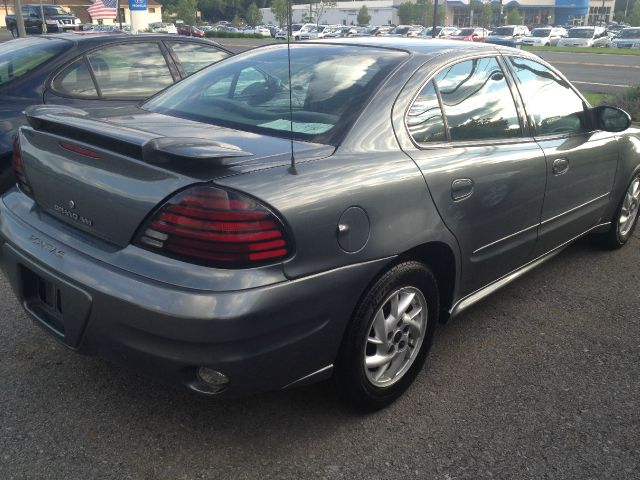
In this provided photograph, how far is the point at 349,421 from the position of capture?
2785 mm

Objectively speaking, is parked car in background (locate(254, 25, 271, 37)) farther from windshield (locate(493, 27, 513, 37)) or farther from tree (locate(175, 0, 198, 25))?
windshield (locate(493, 27, 513, 37))

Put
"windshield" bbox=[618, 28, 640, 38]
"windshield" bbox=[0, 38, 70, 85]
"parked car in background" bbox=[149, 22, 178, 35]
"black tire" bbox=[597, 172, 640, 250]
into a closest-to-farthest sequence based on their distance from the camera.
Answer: "black tire" bbox=[597, 172, 640, 250]
"windshield" bbox=[0, 38, 70, 85]
"windshield" bbox=[618, 28, 640, 38]
"parked car in background" bbox=[149, 22, 178, 35]

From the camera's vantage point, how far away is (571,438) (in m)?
2.71

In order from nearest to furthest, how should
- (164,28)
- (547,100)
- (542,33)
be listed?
(547,100), (542,33), (164,28)

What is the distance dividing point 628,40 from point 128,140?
44.5 m

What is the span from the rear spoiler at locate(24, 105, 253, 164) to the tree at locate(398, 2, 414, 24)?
74280 mm

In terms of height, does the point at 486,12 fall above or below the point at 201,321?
below

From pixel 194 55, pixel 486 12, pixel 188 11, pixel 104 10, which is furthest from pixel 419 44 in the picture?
pixel 486 12

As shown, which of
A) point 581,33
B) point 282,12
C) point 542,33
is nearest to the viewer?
point 282,12

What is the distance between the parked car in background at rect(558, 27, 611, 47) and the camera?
42.3 meters

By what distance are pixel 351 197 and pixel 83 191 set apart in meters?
1.05

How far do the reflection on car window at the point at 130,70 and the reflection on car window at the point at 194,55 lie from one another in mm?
195

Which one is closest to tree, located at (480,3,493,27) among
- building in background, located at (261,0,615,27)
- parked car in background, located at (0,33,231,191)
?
building in background, located at (261,0,615,27)

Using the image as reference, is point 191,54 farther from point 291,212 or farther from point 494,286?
point 291,212
